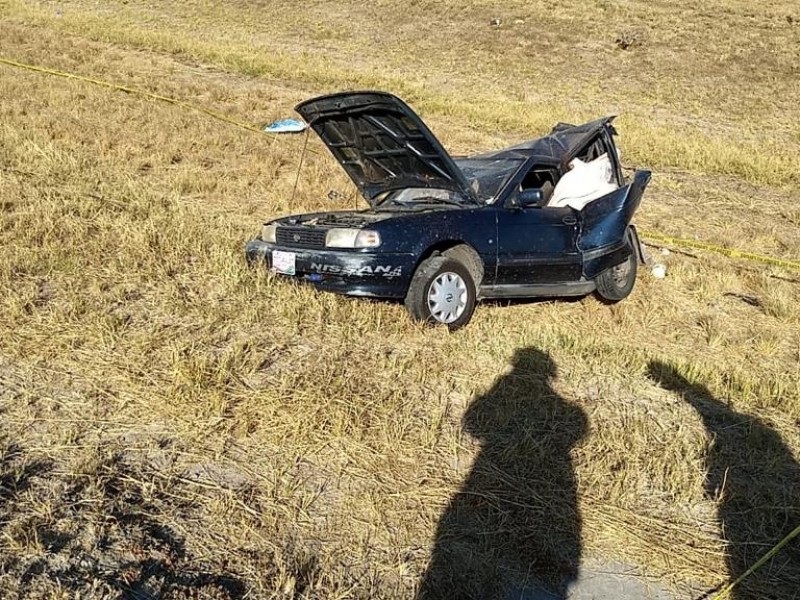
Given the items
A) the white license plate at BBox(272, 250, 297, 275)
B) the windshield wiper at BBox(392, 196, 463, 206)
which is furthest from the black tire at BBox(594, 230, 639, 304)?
the white license plate at BBox(272, 250, 297, 275)

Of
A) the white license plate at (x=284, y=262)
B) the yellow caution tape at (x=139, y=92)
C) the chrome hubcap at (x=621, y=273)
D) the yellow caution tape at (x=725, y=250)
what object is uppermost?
the yellow caution tape at (x=139, y=92)

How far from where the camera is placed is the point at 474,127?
50.9 feet

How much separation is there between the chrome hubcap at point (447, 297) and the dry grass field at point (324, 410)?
0.19 metres

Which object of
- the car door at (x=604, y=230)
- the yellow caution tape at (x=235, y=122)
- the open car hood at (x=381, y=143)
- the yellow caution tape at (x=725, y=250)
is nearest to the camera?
the open car hood at (x=381, y=143)

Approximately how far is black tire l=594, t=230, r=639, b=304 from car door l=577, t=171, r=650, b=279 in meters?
0.27

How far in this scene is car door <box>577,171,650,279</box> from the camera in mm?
6254

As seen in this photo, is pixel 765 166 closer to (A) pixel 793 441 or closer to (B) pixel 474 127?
(B) pixel 474 127

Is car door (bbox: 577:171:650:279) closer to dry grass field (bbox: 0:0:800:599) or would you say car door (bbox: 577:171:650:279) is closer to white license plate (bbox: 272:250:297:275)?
dry grass field (bbox: 0:0:800:599)

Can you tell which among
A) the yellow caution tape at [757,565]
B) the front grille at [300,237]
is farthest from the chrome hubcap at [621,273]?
the yellow caution tape at [757,565]

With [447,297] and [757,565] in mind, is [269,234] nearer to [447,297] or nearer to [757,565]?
[447,297]

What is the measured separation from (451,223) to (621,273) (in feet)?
7.54

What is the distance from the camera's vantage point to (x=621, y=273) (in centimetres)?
689

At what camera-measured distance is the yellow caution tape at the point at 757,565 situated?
303cm

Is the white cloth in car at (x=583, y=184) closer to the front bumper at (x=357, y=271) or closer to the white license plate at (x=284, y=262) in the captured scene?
the front bumper at (x=357, y=271)
